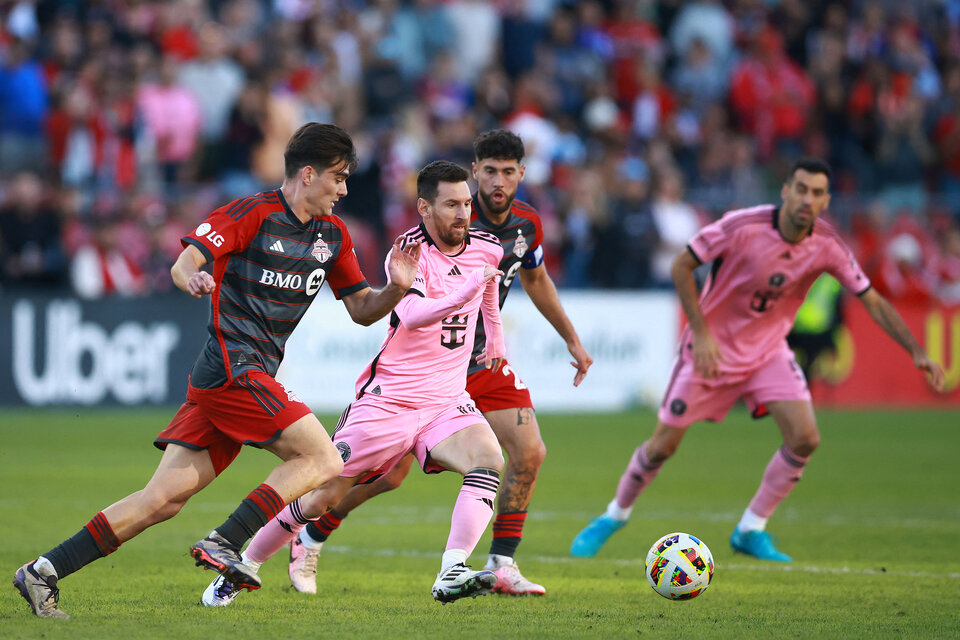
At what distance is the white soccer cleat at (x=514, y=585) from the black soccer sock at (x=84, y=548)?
2046 millimetres

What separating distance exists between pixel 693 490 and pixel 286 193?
6594mm

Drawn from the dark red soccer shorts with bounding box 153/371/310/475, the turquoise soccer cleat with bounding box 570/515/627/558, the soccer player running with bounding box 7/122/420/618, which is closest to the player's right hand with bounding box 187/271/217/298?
the soccer player running with bounding box 7/122/420/618

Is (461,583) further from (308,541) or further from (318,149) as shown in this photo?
(318,149)

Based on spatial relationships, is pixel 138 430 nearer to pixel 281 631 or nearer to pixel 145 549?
pixel 145 549

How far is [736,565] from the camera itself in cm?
827

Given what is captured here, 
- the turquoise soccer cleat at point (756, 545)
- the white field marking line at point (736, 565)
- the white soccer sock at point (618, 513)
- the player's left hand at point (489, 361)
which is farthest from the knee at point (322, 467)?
the turquoise soccer cleat at point (756, 545)

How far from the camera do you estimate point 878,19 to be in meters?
23.7

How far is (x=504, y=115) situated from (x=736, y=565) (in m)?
12.6

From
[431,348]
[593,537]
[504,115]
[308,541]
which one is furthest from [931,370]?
[504,115]

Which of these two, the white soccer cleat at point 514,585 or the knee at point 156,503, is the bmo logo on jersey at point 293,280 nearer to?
the knee at point 156,503

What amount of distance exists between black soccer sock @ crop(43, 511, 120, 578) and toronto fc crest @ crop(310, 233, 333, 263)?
1542mm

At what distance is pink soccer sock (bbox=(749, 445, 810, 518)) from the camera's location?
8789mm

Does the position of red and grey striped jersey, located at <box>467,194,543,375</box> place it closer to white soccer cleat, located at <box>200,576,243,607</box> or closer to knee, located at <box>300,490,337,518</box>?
knee, located at <box>300,490,337,518</box>

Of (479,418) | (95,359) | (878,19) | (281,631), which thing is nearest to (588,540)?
(479,418)
